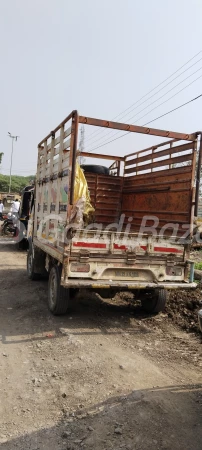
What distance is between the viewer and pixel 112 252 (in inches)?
196

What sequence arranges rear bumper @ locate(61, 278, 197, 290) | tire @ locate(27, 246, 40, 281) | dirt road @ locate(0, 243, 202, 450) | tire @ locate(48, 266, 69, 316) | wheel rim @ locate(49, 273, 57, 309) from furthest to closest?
tire @ locate(27, 246, 40, 281) < wheel rim @ locate(49, 273, 57, 309) < tire @ locate(48, 266, 69, 316) < rear bumper @ locate(61, 278, 197, 290) < dirt road @ locate(0, 243, 202, 450)

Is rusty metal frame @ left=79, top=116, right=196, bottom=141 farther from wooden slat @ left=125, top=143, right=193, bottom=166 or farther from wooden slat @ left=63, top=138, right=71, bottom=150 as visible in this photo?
wooden slat @ left=63, top=138, right=71, bottom=150

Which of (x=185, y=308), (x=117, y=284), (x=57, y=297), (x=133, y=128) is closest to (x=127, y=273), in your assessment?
(x=117, y=284)

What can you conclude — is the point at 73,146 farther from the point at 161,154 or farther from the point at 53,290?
the point at 161,154

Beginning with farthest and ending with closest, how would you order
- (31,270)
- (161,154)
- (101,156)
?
(101,156) → (31,270) → (161,154)

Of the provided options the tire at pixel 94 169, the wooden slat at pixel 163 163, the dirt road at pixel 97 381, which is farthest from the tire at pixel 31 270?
the wooden slat at pixel 163 163

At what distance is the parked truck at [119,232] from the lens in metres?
4.89

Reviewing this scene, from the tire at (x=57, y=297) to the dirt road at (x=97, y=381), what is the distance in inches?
5.3

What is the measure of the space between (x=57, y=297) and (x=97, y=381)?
1867 millimetres

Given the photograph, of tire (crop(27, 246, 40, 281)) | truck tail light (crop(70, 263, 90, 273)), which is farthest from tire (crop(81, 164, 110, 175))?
truck tail light (crop(70, 263, 90, 273))

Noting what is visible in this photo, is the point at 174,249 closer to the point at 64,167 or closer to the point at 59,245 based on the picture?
the point at 59,245

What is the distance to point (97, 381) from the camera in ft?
11.5

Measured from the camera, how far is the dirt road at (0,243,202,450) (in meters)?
2.71

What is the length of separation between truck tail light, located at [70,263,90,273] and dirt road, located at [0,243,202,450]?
83 cm
